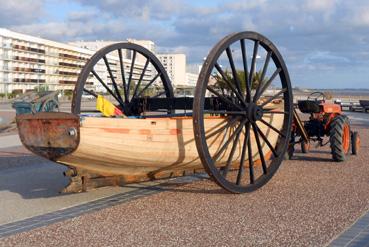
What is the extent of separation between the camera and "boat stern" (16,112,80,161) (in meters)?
6.60

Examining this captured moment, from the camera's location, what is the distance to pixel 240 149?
28.3 feet

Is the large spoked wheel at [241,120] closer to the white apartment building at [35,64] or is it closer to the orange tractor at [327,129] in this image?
the orange tractor at [327,129]

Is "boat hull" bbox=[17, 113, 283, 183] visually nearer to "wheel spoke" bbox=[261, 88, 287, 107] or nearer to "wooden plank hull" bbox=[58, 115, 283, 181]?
"wooden plank hull" bbox=[58, 115, 283, 181]

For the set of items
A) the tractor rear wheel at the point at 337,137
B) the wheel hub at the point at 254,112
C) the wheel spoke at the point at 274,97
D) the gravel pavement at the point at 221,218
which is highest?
the wheel spoke at the point at 274,97

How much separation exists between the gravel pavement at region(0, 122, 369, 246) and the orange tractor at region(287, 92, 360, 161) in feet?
8.49

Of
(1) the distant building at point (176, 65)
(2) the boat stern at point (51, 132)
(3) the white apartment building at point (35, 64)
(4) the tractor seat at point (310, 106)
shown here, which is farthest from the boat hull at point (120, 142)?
(1) the distant building at point (176, 65)

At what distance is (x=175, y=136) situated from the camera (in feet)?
24.8

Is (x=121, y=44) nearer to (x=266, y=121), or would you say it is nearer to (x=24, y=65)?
(x=266, y=121)

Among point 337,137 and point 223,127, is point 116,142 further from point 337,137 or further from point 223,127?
point 337,137

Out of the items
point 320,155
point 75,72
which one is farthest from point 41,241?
point 75,72

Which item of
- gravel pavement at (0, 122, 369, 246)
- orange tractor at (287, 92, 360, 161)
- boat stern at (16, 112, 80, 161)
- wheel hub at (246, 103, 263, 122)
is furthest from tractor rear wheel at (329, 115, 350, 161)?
boat stern at (16, 112, 80, 161)

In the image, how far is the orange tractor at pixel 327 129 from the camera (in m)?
11.9

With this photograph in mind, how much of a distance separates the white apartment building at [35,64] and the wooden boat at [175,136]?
3112 inches

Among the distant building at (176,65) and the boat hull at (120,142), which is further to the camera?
the distant building at (176,65)
